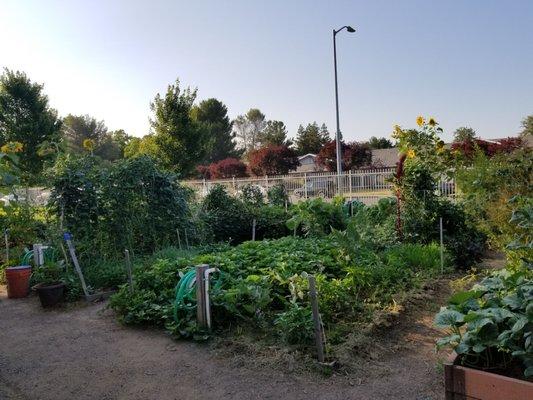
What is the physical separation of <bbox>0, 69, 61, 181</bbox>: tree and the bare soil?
57.5 ft

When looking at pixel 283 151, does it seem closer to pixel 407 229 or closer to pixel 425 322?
pixel 407 229

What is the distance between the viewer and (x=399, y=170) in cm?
750

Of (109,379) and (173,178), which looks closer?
(109,379)

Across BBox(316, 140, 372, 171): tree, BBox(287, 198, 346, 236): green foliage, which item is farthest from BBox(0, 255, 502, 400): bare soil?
BBox(316, 140, 372, 171): tree

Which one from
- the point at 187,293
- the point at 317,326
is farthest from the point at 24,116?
the point at 317,326

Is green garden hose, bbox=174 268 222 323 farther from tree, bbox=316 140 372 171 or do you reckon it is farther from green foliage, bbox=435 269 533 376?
tree, bbox=316 140 372 171

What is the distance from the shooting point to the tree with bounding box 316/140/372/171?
1251 inches

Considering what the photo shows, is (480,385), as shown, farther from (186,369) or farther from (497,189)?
(497,189)

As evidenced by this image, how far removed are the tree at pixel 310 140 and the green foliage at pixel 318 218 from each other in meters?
47.2

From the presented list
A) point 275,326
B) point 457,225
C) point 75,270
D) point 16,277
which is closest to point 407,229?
point 457,225

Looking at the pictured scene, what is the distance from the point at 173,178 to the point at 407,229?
4529 mm

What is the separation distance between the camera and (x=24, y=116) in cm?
2042

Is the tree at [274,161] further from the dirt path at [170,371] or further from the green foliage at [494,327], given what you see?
the green foliage at [494,327]

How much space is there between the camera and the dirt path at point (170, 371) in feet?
10.5
